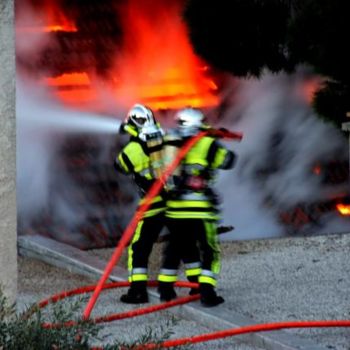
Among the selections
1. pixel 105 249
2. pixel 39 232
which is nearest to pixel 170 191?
pixel 105 249

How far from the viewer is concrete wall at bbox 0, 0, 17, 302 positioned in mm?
6488

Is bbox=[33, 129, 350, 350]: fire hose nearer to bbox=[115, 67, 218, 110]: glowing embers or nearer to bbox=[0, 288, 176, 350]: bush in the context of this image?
bbox=[0, 288, 176, 350]: bush

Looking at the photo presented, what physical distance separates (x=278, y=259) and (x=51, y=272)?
176 cm

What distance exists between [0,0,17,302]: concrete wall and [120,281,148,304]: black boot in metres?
2.45

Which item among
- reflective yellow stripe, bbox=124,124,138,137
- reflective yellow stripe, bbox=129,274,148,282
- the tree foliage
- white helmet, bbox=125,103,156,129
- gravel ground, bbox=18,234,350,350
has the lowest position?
gravel ground, bbox=18,234,350,350

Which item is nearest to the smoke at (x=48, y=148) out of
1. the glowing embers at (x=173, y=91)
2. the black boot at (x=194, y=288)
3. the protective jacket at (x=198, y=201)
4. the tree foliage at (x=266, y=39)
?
the glowing embers at (x=173, y=91)

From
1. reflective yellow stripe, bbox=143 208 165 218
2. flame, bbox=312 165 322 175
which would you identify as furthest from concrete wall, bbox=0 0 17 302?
flame, bbox=312 165 322 175

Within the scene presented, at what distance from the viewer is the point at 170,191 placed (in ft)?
28.2

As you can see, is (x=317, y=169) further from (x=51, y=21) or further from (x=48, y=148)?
(x=51, y=21)

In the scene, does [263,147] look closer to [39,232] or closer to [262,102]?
[262,102]

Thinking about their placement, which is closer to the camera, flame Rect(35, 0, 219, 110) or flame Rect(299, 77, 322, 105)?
flame Rect(35, 0, 219, 110)

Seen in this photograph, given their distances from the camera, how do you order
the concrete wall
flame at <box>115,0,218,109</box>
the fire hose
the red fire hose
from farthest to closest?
1. flame at <box>115,0,218,109</box>
2. the red fire hose
3. the fire hose
4. the concrete wall

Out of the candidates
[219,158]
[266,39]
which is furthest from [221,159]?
[266,39]

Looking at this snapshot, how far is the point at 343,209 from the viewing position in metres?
14.5
